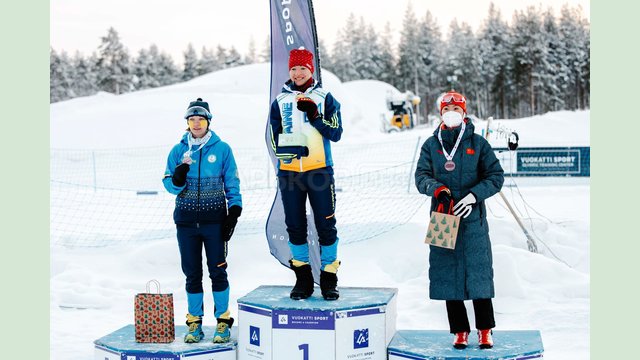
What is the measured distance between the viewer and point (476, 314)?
15.5ft

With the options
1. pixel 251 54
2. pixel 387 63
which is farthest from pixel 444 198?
pixel 251 54

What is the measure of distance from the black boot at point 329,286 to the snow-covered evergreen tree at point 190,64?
205 ft

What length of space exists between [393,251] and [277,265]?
1523 mm

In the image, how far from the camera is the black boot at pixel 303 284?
5.09 metres

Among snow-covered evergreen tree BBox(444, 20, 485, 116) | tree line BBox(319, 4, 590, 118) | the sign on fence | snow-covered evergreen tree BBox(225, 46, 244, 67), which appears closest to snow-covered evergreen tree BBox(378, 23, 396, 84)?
tree line BBox(319, 4, 590, 118)

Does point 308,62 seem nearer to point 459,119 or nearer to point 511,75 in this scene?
point 459,119

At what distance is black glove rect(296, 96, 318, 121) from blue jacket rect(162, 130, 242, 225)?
71 centimetres

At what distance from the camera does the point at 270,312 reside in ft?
15.7

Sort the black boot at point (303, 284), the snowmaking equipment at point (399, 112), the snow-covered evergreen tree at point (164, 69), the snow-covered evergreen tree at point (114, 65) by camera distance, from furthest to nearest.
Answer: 1. the snow-covered evergreen tree at point (164, 69)
2. the snow-covered evergreen tree at point (114, 65)
3. the snowmaking equipment at point (399, 112)
4. the black boot at point (303, 284)

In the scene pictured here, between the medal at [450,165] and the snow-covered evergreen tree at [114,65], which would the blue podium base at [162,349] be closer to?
the medal at [450,165]

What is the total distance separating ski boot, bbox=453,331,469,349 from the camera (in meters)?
4.74

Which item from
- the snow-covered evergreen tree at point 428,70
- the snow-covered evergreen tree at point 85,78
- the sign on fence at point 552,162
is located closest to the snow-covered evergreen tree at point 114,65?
the snow-covered evergreen tree at point 85,78

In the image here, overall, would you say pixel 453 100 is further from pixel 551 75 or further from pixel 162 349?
pixel 551 75

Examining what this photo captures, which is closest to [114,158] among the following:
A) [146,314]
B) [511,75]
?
[146,314]
